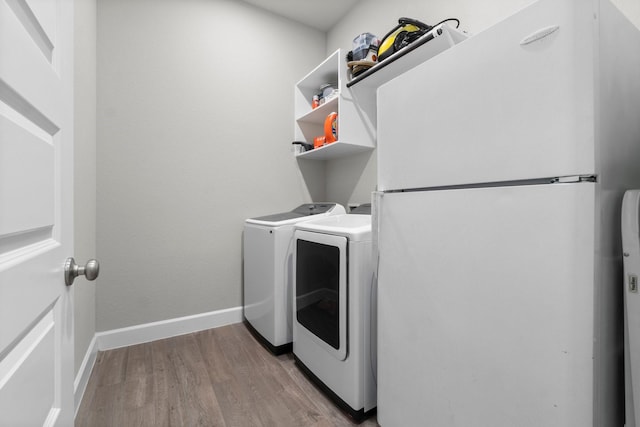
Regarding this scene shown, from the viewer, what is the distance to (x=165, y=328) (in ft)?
7.09

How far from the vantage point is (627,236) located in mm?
653

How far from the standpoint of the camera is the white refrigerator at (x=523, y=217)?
0.63 m

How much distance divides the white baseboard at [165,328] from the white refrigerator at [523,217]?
1789 mm

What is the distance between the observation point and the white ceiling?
244cm

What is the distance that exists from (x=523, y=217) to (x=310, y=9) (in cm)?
264

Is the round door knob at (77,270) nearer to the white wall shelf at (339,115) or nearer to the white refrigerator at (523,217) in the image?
the white refrigerator at (523,217)

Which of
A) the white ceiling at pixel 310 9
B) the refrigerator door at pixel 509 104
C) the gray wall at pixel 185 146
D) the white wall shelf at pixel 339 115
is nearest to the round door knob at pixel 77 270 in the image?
the refrigerator door at pixel 509 104

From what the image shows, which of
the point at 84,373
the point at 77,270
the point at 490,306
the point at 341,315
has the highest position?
the point at 77,270

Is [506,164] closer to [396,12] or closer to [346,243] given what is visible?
[346,243]

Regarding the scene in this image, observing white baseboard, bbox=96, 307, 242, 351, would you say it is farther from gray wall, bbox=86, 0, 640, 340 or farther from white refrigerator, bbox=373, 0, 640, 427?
white refrigerator, bbox=373, 0, 640, 427

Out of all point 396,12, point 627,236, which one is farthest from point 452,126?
point 396,12

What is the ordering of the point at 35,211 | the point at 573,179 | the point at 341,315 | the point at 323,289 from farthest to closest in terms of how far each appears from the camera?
the point at 323,289 → the point at 341,315 → the point at 573,179 → the point at 35,211

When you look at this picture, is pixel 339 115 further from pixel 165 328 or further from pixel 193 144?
pixel 165 328

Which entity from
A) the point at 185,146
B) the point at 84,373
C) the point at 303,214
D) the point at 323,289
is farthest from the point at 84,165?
the point at 323,289
